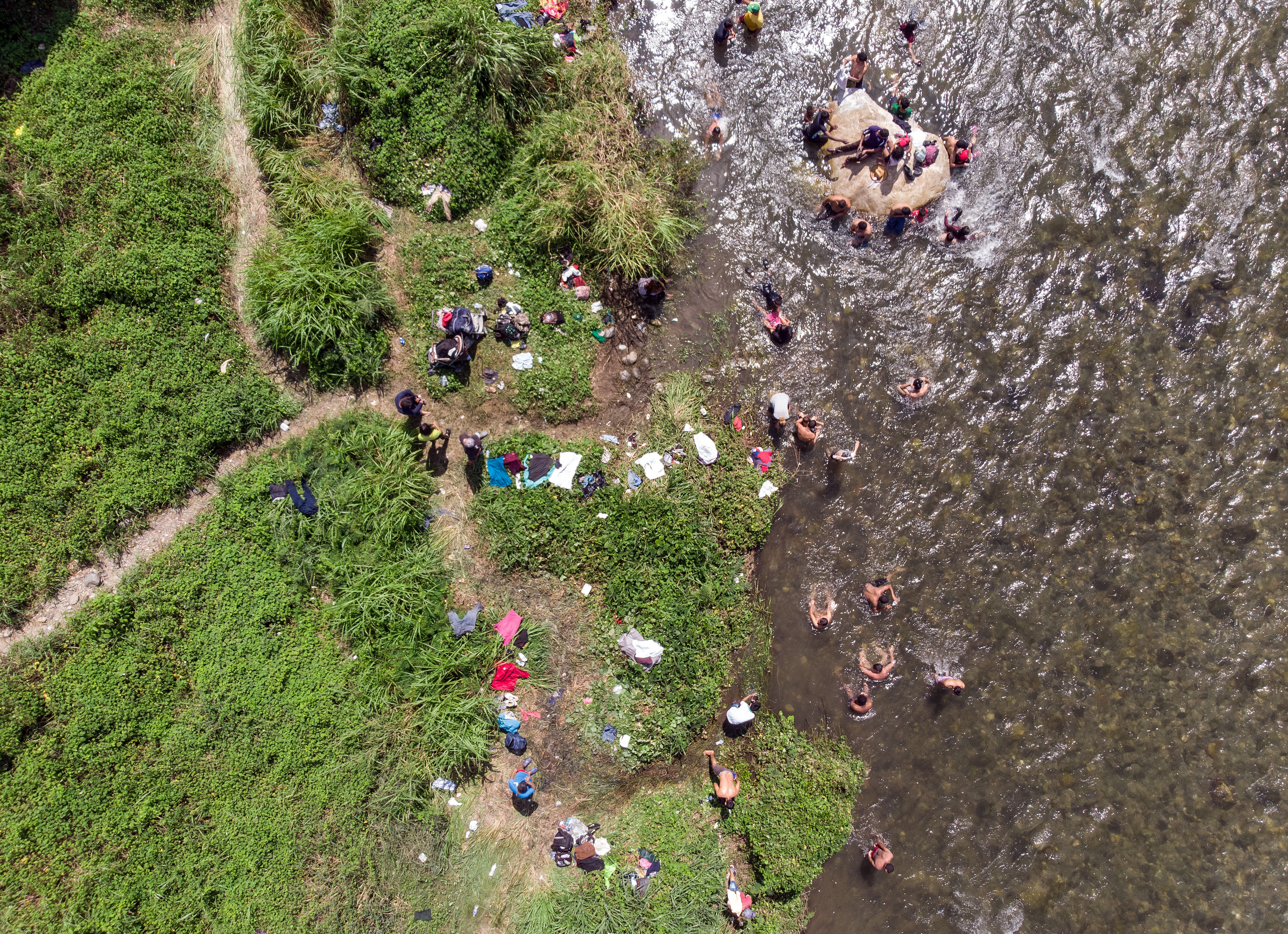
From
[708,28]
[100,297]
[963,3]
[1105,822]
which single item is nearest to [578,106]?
[708,28]

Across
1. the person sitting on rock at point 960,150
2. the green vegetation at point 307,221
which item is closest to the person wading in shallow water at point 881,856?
the green vegetation at point 307,221

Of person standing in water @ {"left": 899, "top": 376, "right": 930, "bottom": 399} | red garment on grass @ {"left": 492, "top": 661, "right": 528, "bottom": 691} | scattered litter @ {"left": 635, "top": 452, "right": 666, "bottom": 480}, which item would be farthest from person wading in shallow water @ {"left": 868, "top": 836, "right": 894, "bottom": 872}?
person standing in water @ {"left": 899, "top": 376, "right": 930, "bottom": 399}

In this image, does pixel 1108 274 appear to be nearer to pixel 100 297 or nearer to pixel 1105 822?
pixel 1105 822

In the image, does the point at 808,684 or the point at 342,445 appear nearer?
the point at 342,445

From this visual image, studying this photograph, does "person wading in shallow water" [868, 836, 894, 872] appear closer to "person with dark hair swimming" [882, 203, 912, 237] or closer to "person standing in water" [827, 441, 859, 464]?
"person standing in water" [827, 441, 859, 464]

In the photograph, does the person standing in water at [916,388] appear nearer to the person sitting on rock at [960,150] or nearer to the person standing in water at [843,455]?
the person standing in water at [843,455]

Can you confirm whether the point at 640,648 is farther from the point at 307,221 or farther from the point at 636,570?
the point at 307,221
